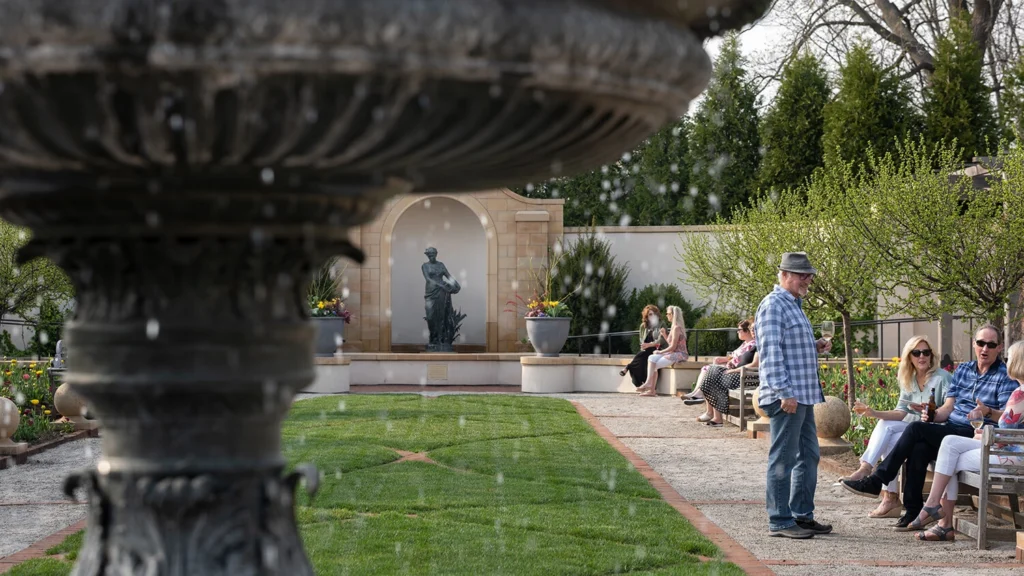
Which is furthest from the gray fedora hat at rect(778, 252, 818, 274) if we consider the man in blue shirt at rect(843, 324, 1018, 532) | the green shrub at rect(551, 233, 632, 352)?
the green shrub at rect(551, 233, 632, 352)

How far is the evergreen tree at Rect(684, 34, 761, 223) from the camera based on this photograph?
37250mm

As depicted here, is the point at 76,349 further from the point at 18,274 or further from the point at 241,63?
the point at 18,274

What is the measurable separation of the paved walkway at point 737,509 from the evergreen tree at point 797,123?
17929 millimetres

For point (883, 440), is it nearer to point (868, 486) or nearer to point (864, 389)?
point (868, 486)

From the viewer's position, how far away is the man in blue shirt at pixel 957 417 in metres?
7.51

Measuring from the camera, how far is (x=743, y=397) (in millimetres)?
13586

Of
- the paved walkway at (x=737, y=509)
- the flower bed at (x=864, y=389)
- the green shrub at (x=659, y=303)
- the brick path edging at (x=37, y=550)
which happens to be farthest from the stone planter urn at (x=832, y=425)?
the green shrub at (x=659, y=303)

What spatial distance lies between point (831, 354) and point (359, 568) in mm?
19557

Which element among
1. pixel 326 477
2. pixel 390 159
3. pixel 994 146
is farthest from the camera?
pixel 994 146

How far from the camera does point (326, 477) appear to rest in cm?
930

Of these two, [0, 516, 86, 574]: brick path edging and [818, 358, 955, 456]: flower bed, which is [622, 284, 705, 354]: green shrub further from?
[0, 516, 86, 574]: brick path edging

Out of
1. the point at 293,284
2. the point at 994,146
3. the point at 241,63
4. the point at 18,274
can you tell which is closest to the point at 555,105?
the point at 241,63

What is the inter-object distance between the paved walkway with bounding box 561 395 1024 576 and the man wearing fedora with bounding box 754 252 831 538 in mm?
194

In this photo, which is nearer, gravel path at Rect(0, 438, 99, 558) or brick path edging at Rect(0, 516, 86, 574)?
brick path edging at Rect(0, 516, 86, 574)
